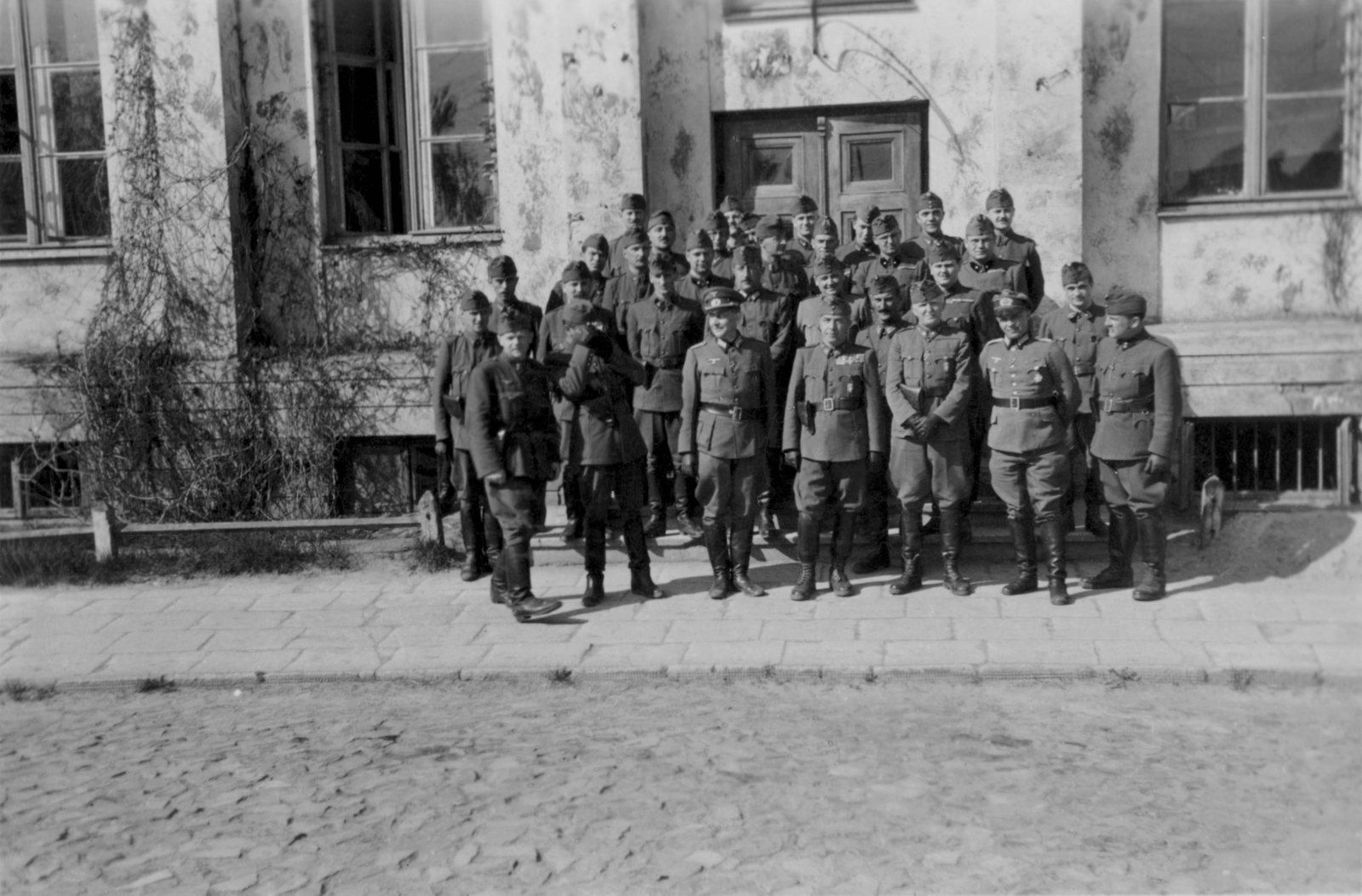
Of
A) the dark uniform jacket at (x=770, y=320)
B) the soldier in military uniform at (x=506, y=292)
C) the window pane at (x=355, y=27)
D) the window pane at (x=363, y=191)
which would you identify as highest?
the window pane at (x=355, y=27)

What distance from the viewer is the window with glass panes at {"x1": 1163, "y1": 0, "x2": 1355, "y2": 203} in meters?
10.8

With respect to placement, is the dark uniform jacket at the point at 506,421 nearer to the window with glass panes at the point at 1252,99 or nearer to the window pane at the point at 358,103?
the window pane at the point at 358,103

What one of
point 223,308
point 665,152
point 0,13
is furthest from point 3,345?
point 665,152

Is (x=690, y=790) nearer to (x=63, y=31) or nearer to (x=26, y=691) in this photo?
(x=26, y=691)

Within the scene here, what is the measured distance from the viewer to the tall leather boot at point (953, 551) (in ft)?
27.8

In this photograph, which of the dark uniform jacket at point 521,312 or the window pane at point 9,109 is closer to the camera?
the dark uniform jacket at point 521,312

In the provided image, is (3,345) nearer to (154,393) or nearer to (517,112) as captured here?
(154,393)

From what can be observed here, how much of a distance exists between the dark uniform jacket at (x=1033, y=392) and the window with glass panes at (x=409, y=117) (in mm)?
5094

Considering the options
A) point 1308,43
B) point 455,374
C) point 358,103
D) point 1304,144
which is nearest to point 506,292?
point 455,374

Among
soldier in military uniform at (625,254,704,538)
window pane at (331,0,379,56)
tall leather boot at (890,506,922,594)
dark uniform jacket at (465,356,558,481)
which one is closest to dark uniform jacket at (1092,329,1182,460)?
tall leather boot at (890,506,922,594)

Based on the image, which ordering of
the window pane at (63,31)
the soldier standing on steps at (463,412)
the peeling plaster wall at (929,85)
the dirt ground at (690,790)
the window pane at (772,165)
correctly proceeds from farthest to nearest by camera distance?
1. the window pane at (63,31)
2. the window pane at (772,165)
3. the peeling plaster wall at (929,85)
4. the soldier standing on steps at (463,412)
5. the dirt ground at (690,790)

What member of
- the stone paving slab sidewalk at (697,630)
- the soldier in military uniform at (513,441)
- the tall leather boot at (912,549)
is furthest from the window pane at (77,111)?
the tall leather boot at (912,549)

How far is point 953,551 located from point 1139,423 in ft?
4.39

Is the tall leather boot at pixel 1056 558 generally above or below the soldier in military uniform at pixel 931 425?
below
